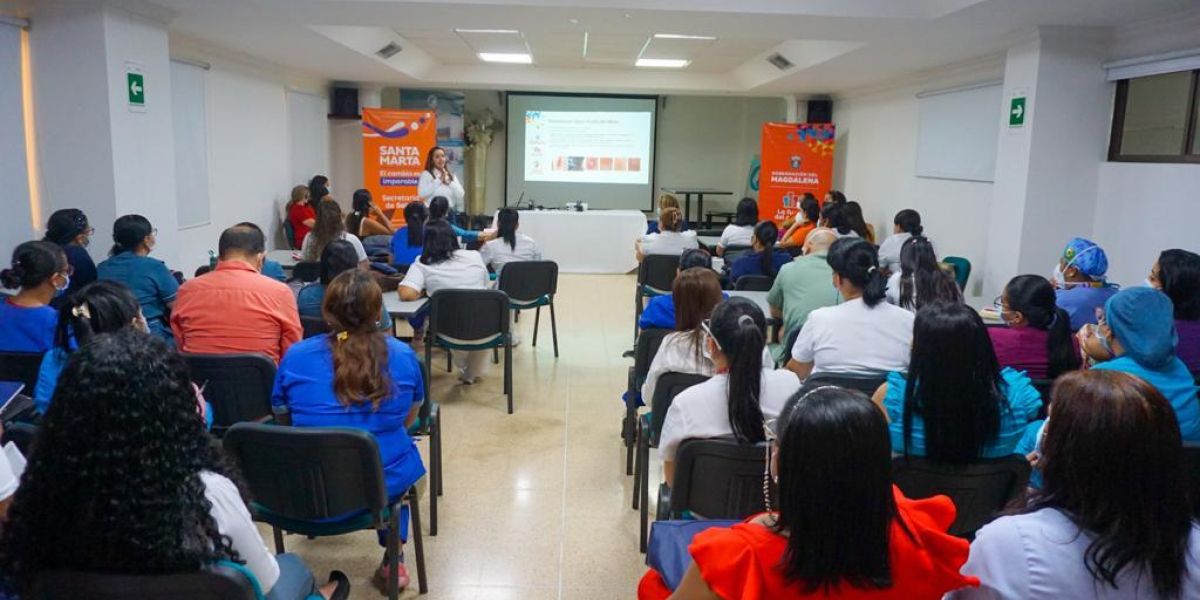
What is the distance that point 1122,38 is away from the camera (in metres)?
5.23

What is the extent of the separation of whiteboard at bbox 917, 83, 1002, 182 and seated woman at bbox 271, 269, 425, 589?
5.81 meters

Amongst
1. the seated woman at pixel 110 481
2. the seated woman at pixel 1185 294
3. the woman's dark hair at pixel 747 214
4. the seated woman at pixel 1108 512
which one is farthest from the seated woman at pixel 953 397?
the woman's dark hair at pixel 747 214

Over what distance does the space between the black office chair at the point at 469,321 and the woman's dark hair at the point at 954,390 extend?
2.74 m

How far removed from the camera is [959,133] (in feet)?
24.5

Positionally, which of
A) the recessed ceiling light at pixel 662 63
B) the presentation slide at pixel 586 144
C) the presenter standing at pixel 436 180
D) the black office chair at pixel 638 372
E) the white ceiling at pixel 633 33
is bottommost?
the black office chair at pixel 638 372

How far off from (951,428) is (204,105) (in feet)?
23.2

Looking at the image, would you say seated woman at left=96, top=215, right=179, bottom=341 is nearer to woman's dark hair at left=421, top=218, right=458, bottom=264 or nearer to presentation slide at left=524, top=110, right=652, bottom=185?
woman's dark hair at left=421, top=218, right=458, bottom=264

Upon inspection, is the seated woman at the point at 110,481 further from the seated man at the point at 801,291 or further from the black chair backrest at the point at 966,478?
the seated man at the point at 801,291

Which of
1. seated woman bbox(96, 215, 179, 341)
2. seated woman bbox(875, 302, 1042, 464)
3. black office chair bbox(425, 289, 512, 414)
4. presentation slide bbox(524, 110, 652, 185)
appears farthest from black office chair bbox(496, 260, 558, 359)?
presentation slide bbox(524, 110, 652, 185)

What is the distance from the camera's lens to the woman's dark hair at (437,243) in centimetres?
468

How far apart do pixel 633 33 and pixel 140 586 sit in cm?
622

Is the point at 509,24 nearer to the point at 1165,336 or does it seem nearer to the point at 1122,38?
the point at 1122,38

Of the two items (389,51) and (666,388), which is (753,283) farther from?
(389,51)

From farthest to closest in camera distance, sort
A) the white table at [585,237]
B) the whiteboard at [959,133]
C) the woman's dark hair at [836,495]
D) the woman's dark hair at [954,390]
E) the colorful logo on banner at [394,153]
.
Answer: the colorful logo on banner at [394,153], the white table at [585,237], the whiteboard at [959,133], the woman's dark hair at [954,390], the woman's dark hair at [836,495]
